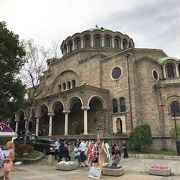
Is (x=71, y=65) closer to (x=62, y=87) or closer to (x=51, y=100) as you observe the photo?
(x=62, y=87)

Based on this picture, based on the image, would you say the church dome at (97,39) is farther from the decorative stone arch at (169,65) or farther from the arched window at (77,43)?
the decorative stone arch at (169,65)

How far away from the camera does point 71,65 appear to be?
37.9 meters

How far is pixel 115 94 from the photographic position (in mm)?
30500

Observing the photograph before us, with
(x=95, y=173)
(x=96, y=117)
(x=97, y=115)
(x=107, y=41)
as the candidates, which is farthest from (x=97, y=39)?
(x=95, y=173)

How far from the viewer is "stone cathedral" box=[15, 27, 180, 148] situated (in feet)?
91.7

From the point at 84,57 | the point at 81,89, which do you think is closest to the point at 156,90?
the point at 81,89

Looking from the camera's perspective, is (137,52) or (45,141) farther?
(137,52)

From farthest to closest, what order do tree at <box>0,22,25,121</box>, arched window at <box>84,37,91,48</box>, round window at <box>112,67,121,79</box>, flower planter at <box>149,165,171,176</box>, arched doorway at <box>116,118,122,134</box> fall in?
arched window at <box>84,37,91,48</box> → round window at <box>112,67,121,79</box> → arched doorway at <box>116,118,122,134</box> → tree at <box>0,22,25,121</box> → flower planter at <box>149,165,171,176</box>

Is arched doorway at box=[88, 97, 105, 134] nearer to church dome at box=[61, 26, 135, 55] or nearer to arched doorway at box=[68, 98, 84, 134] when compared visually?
arched doorway at box=[68, 98, 84, 134]

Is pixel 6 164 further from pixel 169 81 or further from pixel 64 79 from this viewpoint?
pixel 64 79

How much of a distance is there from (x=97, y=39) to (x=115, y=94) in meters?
13.5

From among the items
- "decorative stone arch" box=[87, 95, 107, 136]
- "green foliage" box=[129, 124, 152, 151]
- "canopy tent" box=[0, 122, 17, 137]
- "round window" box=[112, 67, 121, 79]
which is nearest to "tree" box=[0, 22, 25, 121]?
"canopy tent" box=[0, 122, 17, 137]

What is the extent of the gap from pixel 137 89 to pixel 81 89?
23.8 ft

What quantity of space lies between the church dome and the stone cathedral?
0.82 metres
